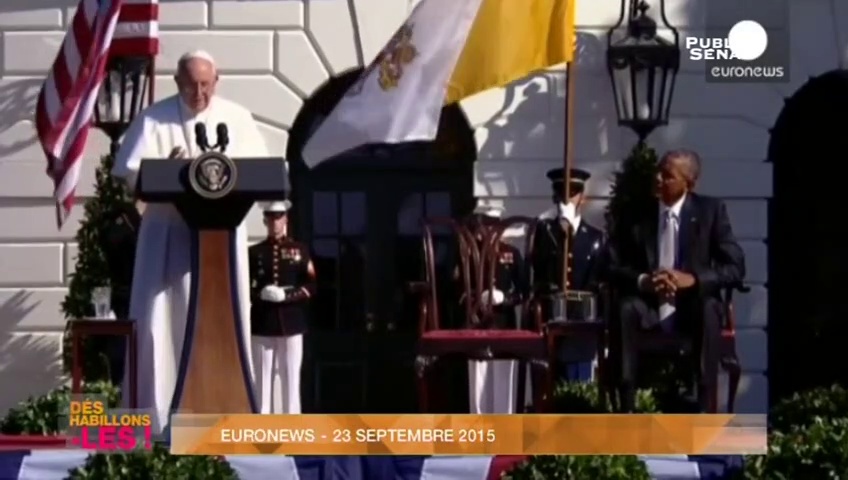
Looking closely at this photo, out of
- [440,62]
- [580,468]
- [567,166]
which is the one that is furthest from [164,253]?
[580,468]

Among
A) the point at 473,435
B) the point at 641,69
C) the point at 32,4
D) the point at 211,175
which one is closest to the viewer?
the point at 473,435

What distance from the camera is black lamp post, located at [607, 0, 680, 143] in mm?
11180

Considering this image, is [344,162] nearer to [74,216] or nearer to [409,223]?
[409,223]

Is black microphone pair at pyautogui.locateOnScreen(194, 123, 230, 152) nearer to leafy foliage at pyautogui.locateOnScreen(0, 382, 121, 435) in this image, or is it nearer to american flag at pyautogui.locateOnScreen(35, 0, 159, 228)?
leafy foliage at pyautogui.locateOnScreen(0, 382, 121, 435)

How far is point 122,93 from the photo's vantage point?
440 inches

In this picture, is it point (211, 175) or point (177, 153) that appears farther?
point (177, 153)

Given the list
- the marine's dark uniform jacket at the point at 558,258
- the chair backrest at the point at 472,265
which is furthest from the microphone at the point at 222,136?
the marine's dark uniform jacket at the point at 558,258

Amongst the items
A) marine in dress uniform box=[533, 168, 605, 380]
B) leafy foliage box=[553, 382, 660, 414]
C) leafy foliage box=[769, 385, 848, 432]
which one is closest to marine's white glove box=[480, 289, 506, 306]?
marine in dress uniform box=[533, 168, 605, 380]

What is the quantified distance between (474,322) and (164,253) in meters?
1.83

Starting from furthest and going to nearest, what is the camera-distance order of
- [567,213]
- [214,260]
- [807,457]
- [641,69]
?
[641,69] → [567,213] → [214,260] → [807,457]

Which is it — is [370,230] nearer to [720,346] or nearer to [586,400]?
[586,400]

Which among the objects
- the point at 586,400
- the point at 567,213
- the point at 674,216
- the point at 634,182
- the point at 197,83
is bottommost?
the point at 586,400

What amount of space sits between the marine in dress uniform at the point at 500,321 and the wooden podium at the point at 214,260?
6.57 ft

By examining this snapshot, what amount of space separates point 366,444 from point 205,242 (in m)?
1.10
